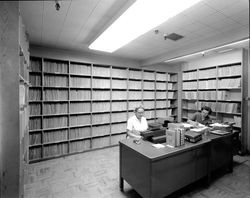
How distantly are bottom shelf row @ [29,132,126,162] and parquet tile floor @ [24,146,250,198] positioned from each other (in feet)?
0.63

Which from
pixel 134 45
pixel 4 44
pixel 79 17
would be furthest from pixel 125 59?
pixel 4 44

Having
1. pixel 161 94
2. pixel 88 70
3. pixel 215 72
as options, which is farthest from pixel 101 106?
pixel 215 72

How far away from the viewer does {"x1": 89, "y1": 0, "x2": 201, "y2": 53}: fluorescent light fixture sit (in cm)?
152

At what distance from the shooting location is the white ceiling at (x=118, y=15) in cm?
176

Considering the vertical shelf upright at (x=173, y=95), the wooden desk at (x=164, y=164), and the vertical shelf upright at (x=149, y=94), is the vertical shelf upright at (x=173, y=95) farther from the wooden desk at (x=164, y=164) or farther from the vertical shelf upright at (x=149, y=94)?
the wooden desk at (x=164, y=164)

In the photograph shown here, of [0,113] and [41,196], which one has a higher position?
[0,113]

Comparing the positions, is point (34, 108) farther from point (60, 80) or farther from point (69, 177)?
point (69, 177)

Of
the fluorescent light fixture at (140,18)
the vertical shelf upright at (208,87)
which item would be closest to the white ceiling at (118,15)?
the fluorescent light fixture at (140,18)

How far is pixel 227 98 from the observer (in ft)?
12.6

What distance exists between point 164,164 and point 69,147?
261cm

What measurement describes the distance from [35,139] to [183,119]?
14.7 feet

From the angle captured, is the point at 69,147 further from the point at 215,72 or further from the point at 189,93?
the point at 215,72

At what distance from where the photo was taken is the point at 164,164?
1.75 m

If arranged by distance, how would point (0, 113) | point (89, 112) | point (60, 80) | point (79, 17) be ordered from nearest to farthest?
1. point (0, 113)
2. point (79, 17)
3. point (60, 80)
4. point (89, 112)
